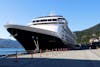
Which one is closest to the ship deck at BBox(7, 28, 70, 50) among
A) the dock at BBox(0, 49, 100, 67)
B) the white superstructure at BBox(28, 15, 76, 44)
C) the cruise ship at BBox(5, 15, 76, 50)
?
the cruise ship at BBox(5, 15, 76, 50)

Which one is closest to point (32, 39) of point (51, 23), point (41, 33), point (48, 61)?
point (41, 33)

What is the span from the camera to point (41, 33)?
55281 mm

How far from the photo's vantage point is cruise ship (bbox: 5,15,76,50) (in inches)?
2135

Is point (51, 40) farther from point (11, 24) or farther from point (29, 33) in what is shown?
point (11, 24)

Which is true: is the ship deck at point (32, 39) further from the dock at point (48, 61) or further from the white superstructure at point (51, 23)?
the dock at point (48, 61)

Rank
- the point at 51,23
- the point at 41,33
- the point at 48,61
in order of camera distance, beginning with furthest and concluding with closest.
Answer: the point at 51,23 → the point at 41,33 → the point at 48,61

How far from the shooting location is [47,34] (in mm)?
56031

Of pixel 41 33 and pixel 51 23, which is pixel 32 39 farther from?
pixel 51 23

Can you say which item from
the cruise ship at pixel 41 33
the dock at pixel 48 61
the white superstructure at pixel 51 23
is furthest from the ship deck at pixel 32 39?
the dock at pixel 48 61

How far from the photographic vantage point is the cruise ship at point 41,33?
54.2 meters

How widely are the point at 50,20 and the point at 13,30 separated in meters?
11.8

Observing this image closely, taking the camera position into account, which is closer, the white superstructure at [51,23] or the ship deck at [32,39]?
the ship deck at [32,39]

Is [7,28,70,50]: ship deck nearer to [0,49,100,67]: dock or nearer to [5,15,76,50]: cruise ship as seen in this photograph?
[5,15,76,50]: cruise ship

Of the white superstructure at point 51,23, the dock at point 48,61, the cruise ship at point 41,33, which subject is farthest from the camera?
the white superstructure at point 51,23
